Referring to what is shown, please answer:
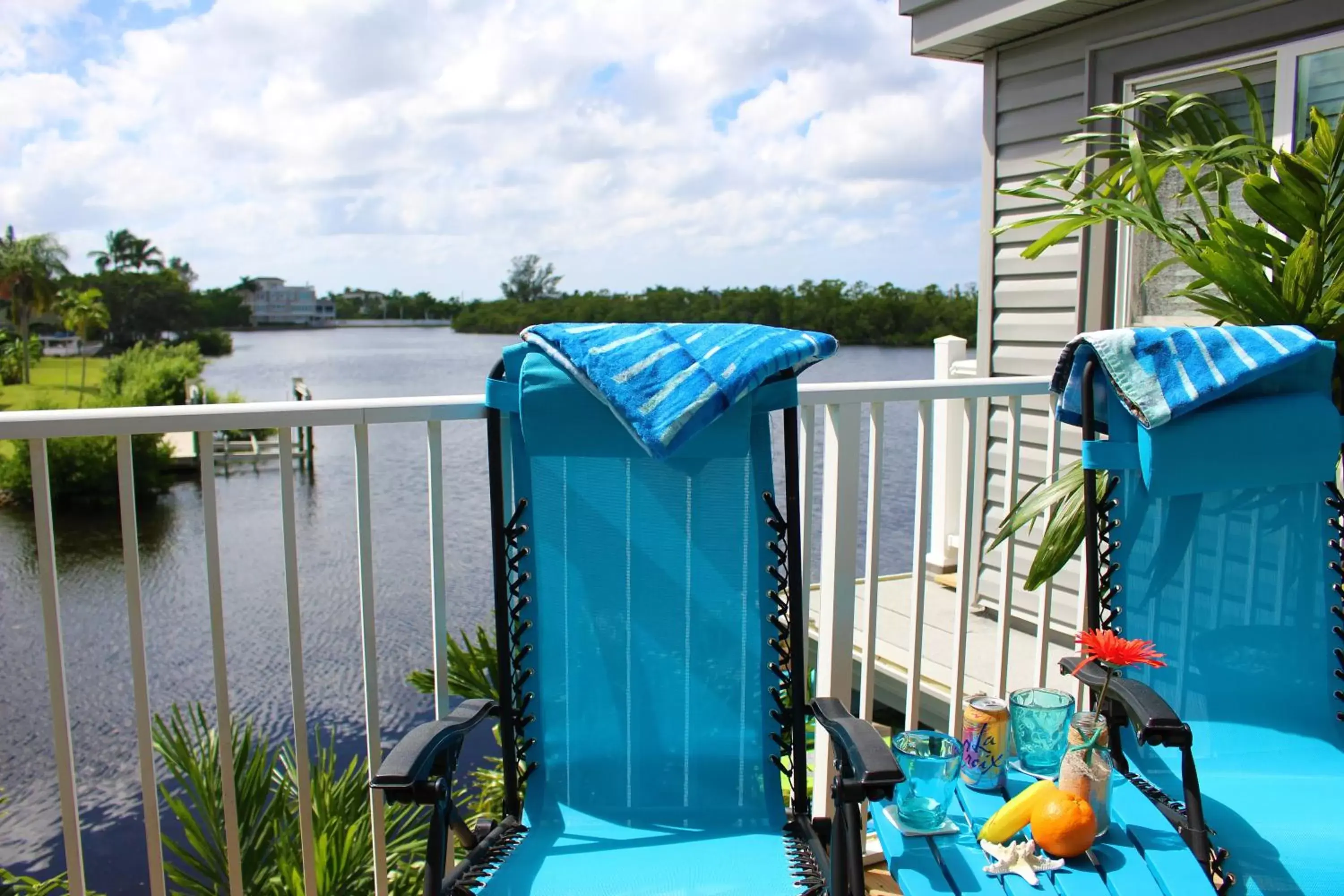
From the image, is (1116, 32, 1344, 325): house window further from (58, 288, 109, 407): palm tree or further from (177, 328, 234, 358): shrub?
(58, 288, 109, 407): palm tree

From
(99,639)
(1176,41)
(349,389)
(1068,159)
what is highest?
(1176,41)

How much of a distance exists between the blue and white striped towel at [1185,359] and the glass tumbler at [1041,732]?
2.06 feet

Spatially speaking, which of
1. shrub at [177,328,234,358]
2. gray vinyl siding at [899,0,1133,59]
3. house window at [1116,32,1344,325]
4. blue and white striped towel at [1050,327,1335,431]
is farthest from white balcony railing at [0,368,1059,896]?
shrub at [177,328,234,358]

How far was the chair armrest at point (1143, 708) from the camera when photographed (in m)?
1.69

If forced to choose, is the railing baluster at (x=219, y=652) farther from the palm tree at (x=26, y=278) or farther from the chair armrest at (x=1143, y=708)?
the palm tree at (x=26, y=278)

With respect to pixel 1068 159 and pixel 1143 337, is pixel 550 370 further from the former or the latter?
pixel 1068 159

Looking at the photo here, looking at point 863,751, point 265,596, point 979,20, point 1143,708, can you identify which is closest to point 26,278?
point 265,596

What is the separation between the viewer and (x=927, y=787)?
167cm

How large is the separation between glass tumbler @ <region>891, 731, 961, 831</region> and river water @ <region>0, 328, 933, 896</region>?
2.12 meters

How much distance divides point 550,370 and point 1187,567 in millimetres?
1414

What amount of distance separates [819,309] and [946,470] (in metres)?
2.47

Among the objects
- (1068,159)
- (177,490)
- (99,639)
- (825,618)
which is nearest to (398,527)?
(99,639)

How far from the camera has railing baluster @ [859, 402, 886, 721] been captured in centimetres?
232

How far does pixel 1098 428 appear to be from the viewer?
7.45ft
